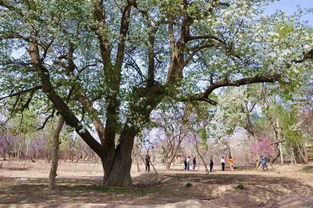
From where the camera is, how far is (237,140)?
4991 centimetres

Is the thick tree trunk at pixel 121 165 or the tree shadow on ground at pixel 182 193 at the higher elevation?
the thick tree trunk at pixel 121 165

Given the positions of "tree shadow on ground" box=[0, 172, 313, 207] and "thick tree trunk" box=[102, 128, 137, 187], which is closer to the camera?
"tree shadow on ground" box=[0, 172, 313, 207]

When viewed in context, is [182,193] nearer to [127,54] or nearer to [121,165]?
[121,165]

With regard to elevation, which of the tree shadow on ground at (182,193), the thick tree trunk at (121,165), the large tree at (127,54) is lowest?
the tree shadow on ground at (182,193)

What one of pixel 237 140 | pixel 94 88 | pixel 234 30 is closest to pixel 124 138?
pixel 94 88

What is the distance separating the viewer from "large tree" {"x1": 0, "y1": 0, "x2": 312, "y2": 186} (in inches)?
445

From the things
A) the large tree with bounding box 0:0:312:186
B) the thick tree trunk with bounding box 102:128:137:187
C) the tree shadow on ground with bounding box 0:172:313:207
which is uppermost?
the large tree with bounding box 0:0:312:186

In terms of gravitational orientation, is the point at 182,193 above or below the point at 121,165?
below

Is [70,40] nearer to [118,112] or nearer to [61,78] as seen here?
[61,78]

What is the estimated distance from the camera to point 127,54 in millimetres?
16234

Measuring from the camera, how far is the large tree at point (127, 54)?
445 inches

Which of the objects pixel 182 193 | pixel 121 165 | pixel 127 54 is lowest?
pixel 182 193

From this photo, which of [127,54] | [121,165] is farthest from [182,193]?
[127,54]

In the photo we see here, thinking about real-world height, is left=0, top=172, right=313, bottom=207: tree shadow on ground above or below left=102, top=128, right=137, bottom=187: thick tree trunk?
below
